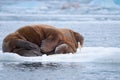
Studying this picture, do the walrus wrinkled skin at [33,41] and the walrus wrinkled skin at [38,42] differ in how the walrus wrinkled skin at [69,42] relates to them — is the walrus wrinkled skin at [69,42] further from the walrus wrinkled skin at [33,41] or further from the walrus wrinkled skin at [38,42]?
the walrus wrinkled skin at [33,41]

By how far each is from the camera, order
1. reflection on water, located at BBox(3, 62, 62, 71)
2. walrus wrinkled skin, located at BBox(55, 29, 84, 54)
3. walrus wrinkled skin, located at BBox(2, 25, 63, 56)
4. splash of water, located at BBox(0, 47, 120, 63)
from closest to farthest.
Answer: reflection on water, located at BBox(3, 62, 62, 71), splash of water, located at BBox(0, 47, 120, 63), walrus wrinkled skin, located at BBox(2, 25, 63, 56), walrus wrinkled skin, located at BBox(55, 29, 84, 54)

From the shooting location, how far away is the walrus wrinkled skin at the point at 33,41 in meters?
12.8

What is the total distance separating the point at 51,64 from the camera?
11.4 meters

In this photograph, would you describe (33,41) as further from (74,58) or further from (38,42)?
(74,58)

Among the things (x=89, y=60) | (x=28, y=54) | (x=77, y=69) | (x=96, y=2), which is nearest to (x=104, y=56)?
(x=89, y=60)

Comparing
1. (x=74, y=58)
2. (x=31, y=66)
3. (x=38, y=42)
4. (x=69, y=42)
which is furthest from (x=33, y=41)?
(x=31, y=66)

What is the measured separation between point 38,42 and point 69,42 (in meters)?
0.83

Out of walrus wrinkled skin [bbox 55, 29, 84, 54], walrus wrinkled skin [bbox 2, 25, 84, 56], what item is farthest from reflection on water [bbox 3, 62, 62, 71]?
walrus wrinkled skin [bbox 55, 29, 84, 54]

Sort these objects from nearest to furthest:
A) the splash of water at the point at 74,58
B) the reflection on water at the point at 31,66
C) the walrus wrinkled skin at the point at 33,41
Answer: the reflection on water at the point at 31,66 < the splash of water at the point at 74,58 < the walrus wrinkled skin at the point at 33,41

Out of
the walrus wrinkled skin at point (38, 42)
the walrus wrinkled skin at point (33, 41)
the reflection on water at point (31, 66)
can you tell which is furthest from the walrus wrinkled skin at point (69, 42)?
the reflection on water at point (31, 66)

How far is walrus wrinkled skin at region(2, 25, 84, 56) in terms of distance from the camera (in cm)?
1278

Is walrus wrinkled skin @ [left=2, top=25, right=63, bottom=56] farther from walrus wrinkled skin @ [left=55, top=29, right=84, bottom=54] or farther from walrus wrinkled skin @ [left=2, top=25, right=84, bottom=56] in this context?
walrus wrinkled skin @ [left=55, top=29, right=84, bottom=54]

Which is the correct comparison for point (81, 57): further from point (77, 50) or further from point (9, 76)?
point (9, 76)

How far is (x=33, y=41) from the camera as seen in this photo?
13172 millimetres
